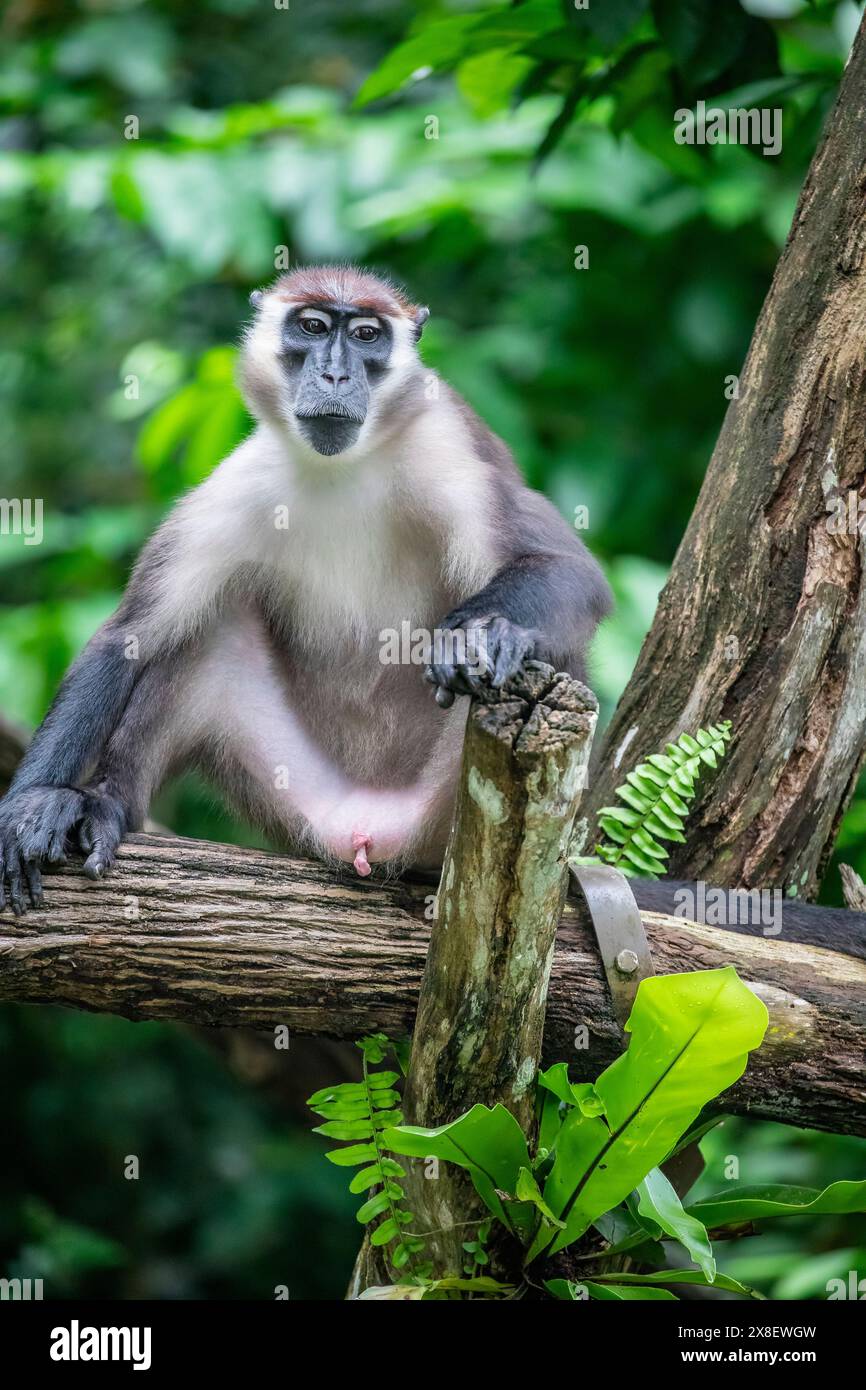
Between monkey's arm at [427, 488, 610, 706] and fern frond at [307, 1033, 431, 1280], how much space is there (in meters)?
1.15

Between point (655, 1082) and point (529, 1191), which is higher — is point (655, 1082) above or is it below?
above

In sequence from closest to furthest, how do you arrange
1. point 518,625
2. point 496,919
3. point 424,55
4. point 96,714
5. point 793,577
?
point 496,919, point 518,625, point 793,577, point 96,714, point 424,55

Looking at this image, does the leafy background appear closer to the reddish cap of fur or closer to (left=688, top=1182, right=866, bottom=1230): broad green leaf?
the reddish cap of fur

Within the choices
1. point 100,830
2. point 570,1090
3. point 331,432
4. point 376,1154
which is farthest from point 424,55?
point 376,1154

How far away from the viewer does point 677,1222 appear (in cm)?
365

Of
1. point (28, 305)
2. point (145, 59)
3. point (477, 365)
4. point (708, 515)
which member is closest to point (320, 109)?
point (477, 365)

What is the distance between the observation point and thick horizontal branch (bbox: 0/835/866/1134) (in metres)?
4.08

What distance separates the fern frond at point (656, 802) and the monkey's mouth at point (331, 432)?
63.0 inches

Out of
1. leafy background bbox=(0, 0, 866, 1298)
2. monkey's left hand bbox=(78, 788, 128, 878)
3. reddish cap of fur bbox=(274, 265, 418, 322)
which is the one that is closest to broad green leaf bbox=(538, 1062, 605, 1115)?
monkey's left hand bbox=(78, 788, 128, 878)

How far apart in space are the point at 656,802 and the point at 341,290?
7.40 ft

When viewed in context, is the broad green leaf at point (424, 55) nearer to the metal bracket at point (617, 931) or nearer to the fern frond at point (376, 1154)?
the metal bracket at point (617, 931)

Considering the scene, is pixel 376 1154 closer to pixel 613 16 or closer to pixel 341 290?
pixel 341 290

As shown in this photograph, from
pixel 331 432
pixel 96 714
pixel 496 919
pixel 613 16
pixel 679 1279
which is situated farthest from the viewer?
pixel 331 432
